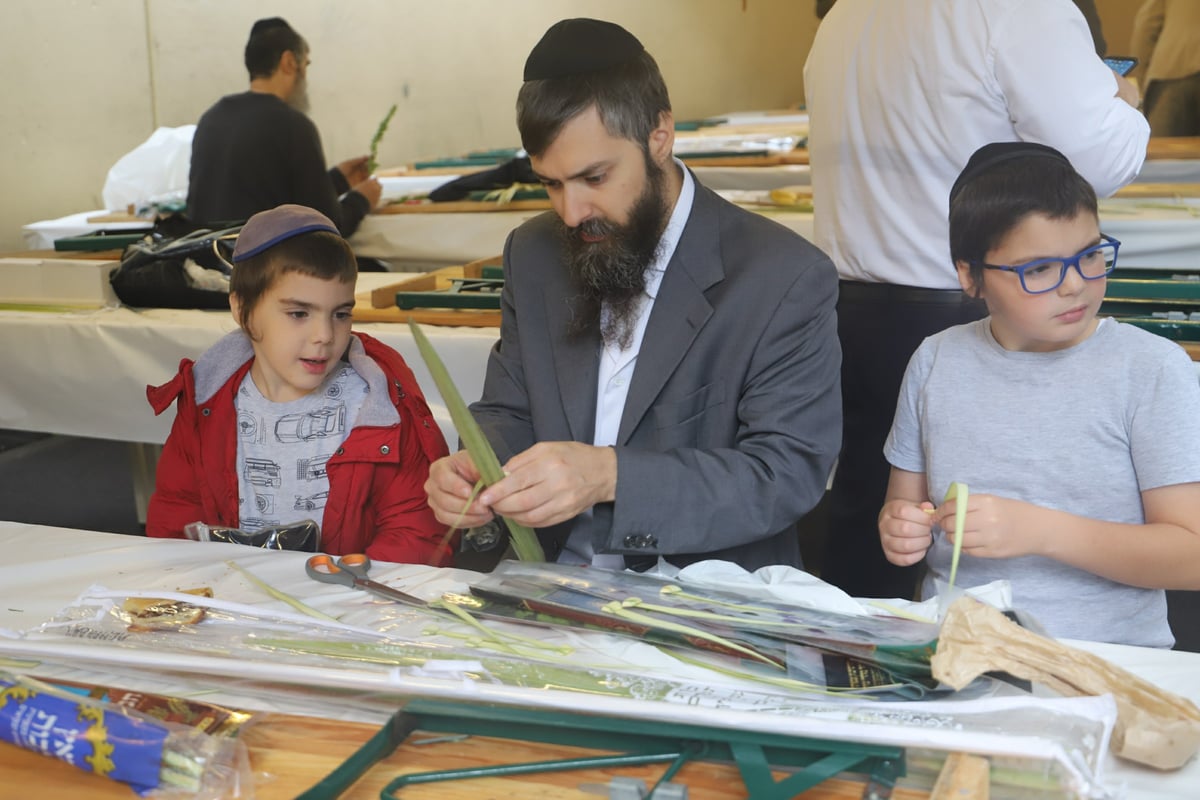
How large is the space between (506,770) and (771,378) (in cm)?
106

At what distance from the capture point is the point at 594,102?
6.34 feet

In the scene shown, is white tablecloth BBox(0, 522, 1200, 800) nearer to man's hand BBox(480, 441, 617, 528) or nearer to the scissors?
the scissors

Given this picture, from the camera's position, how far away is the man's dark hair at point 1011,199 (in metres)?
1.75

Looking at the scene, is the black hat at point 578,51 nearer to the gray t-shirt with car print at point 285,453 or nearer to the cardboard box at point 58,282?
the gray t-shirt with car print at point 285,453

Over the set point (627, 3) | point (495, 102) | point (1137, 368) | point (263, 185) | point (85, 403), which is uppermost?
point (627, 3)

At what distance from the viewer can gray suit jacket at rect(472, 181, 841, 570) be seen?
1.87m

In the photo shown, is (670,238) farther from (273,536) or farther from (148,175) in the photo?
(148,175)

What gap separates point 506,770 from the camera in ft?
3.62

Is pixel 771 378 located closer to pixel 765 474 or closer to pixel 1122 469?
pixel 765 474

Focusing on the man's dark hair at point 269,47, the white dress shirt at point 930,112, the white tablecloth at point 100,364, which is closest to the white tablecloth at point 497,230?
the man's dark hair at point 269,47

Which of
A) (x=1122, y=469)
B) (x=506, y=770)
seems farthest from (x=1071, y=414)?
(x=506, y=770)

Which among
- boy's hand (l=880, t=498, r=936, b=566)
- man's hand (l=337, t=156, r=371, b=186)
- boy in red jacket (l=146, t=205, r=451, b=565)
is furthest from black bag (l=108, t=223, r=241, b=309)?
boy's hand (l=880, t=498, r=936, b=566)

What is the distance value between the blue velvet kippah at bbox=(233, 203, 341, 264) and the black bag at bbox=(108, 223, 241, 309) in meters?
1.39

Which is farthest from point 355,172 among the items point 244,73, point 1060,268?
point 1060,268
